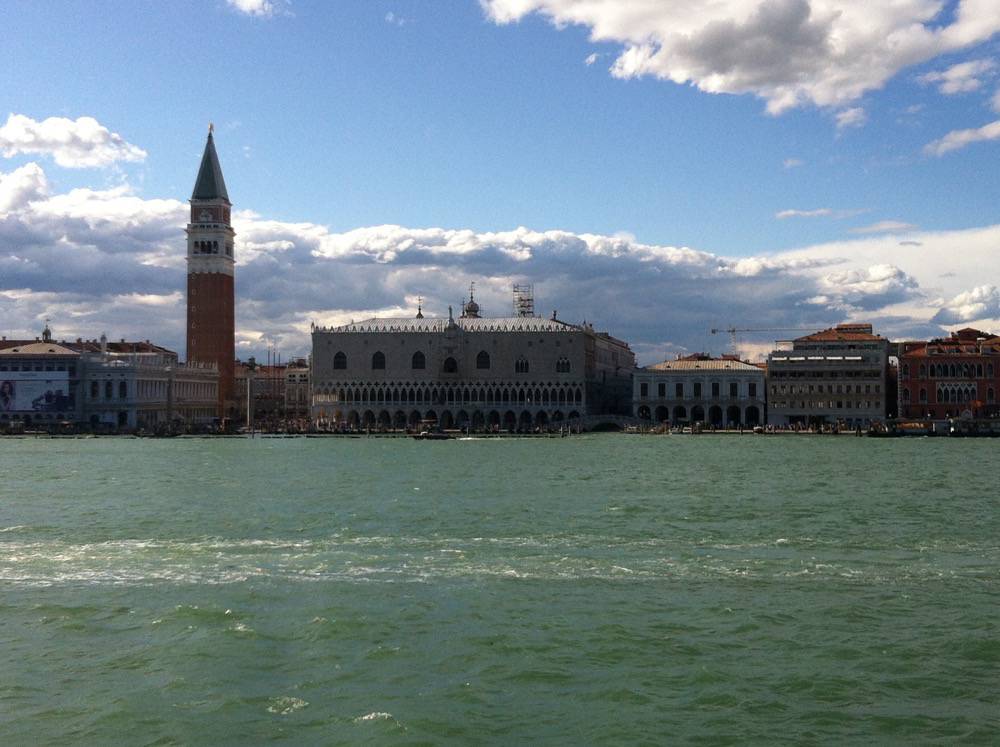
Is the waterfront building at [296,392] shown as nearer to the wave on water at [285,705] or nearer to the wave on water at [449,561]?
the wave on water at [449,561]

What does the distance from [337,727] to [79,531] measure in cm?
1754

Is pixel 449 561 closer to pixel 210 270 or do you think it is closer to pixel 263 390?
pixel 210 270

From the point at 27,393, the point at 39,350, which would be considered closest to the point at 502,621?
the point at 27,393

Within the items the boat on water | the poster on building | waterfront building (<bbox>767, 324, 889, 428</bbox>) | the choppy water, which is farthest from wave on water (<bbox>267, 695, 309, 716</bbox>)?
the poster on building

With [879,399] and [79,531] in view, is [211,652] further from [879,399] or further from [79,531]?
[879,399]

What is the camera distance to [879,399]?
9644 centimetres

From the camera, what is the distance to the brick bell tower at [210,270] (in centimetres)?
11312

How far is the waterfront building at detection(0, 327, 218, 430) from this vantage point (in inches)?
4122

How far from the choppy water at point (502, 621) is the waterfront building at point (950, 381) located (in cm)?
6259

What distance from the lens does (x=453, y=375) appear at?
346ft

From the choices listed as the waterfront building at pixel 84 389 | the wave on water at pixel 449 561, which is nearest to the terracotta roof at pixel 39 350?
the waterfront building at pixel 84 389

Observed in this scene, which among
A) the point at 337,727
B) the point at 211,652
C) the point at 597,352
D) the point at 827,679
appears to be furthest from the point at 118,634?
the point at 597,352

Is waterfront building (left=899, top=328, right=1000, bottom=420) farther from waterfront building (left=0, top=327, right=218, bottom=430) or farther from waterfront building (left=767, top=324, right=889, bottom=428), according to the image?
waterfront building (left=0, top=327, right=218, bottom=430)

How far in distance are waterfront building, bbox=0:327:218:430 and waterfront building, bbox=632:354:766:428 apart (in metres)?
42.7
